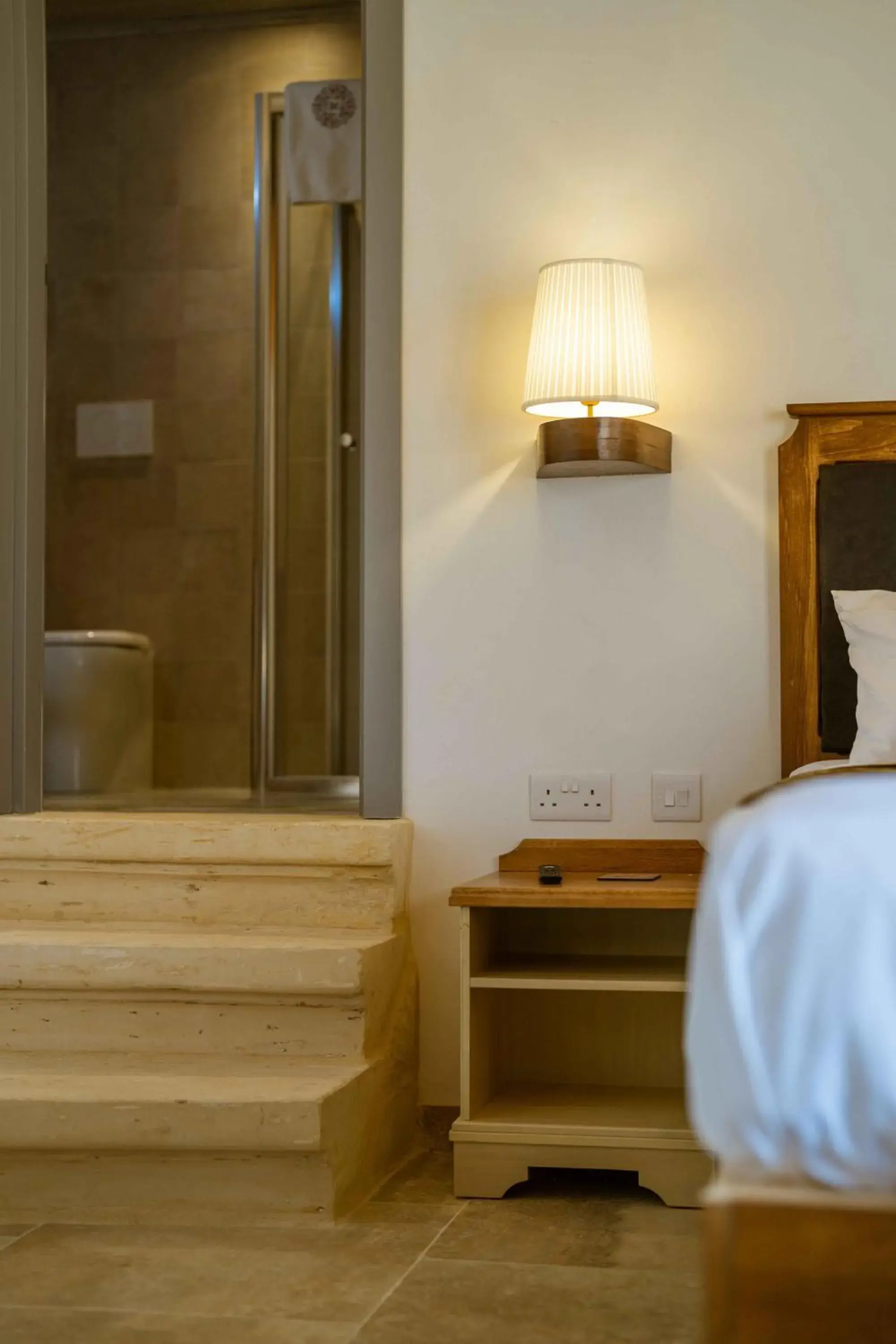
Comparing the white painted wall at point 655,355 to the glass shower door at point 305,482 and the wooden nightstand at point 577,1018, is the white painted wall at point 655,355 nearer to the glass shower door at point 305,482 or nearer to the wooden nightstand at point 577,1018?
the wooden nightstand at point 577,1018

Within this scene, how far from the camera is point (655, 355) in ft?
9.62

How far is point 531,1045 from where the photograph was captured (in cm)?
285

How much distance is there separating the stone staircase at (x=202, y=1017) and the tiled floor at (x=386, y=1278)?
3.4 inches

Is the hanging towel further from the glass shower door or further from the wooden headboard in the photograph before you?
the wooden headboard

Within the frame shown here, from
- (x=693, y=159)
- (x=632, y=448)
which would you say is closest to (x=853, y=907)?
(x=632, y=448)

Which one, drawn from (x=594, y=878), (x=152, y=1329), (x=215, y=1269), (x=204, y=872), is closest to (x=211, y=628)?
(x=204, y=872)

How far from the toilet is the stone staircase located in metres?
1.41

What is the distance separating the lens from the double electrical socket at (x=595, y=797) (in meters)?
2.86

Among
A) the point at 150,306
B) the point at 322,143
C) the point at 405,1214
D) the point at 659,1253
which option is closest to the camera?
the point at 659,1253

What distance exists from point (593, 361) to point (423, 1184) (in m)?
1.56

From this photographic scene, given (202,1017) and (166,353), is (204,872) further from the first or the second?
(166,353)

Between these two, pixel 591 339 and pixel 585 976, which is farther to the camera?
pixel 591 339

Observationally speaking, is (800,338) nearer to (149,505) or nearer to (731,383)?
(731,383)

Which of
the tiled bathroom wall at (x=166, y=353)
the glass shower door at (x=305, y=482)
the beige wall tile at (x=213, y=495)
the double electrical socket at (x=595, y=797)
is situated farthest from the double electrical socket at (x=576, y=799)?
the beige wall tile at (x=213, y=495)
